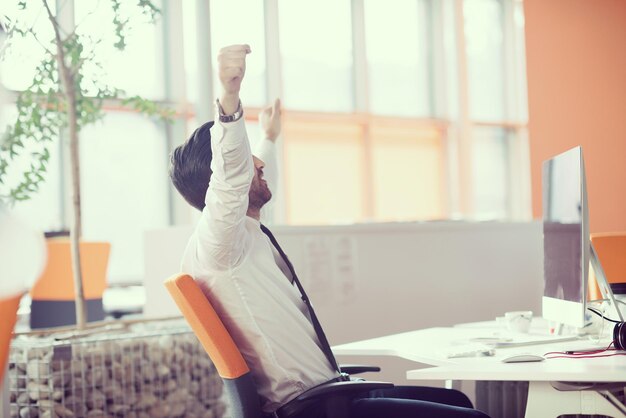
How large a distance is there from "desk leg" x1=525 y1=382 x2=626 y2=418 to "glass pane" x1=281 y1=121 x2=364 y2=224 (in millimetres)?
6375

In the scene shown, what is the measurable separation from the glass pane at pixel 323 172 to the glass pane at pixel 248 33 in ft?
1.55

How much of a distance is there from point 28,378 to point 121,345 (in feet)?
1.03

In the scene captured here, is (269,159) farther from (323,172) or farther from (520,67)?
(520,67)

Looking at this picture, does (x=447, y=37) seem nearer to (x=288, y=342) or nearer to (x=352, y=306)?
(x=352, y=306)

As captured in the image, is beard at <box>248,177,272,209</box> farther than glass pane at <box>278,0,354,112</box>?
No

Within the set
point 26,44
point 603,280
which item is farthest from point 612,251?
point 26,44

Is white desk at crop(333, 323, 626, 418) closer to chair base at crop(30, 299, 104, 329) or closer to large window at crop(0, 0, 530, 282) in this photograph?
chair base at crop(30, 299, 104, 329)

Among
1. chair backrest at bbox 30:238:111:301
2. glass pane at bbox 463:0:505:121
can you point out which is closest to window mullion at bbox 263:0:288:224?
glass pane at bbox 463:0:505:121

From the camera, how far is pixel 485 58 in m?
9.88

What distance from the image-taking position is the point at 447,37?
31.2 feet

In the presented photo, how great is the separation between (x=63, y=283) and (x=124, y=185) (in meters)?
3.22

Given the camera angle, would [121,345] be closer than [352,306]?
Yes

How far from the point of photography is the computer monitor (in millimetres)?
2092

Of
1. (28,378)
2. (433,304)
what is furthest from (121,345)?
(433,304)
